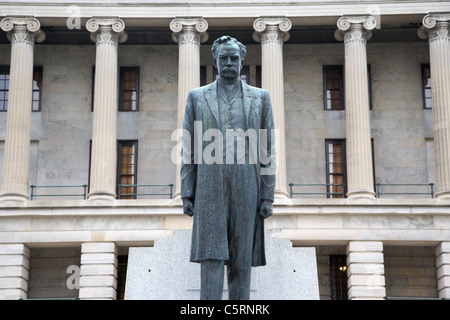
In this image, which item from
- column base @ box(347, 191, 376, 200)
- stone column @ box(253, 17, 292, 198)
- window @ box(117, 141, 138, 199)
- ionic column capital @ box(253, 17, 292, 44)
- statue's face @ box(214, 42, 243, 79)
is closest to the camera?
statue's face @ box(214, 42, 243, 79)

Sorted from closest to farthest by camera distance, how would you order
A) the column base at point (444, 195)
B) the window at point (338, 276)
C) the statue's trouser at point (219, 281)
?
the statue's trouser at point (219, 281) → the column base at point (444, 195) → the window at point (338, 276)

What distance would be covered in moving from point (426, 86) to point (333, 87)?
421 cm

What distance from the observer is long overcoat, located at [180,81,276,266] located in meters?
12.6

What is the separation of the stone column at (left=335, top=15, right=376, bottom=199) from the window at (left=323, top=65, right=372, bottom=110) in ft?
9.75

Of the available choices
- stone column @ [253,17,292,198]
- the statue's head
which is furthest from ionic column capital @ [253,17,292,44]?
the statue's head

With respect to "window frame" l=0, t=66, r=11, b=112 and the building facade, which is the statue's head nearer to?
the building facade

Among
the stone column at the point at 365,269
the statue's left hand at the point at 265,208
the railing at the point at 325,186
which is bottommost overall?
the statue's left hand at the point at 265,208

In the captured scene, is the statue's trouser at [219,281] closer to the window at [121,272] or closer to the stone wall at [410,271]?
the window at [121,272]

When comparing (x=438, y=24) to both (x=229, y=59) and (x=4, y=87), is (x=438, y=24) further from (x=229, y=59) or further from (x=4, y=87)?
(x=229, y=59)

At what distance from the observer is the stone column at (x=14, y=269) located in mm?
41250

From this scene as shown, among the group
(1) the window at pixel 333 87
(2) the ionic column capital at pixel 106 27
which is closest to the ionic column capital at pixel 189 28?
(2) the ionic column capital at pixel 106 27

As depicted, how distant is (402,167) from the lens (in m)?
46.5

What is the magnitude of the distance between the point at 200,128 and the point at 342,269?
3142 centimetres

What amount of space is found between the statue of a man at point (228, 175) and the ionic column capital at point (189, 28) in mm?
31264
